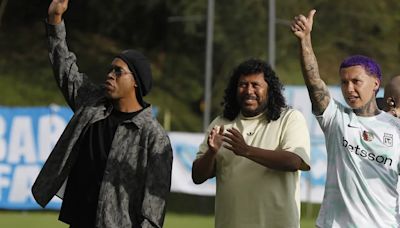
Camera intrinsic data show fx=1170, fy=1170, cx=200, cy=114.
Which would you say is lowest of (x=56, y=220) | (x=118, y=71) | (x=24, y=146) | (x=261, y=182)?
(x=56, y=220)

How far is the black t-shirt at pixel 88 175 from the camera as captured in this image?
23.5 ft

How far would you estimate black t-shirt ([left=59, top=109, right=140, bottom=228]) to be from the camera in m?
7.16

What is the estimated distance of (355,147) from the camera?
7.32m

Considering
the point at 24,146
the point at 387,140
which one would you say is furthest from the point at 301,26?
the point at 24,146

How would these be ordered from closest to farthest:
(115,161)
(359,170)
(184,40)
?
1. (115,161)
2. (359,170)
3. (184,40)

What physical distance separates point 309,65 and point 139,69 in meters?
1.06

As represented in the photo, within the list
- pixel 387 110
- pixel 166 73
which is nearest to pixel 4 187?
pixel 387 110

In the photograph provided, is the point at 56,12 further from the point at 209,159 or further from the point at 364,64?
the point at 364,64

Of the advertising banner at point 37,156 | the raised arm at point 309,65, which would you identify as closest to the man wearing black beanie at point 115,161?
the raised arm at point 309,65

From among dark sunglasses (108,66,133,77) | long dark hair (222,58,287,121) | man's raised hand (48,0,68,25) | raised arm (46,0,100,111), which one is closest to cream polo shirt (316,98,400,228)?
long dark hair (222,58,287,121)

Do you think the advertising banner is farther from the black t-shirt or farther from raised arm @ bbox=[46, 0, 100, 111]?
the black t-shirt

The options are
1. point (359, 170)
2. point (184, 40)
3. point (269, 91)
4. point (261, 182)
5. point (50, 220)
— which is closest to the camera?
point (359, 170)

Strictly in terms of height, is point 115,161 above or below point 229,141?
below

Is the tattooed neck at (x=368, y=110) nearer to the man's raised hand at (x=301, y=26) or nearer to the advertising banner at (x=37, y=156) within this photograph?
the man's raised hand at (x=301, y=26)
